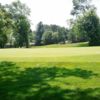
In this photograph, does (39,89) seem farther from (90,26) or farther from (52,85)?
(90,26)

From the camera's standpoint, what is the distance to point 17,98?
8539mm

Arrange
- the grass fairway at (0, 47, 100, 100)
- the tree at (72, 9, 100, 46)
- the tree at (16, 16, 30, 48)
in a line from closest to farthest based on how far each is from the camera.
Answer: the grass fairway at (0, 47, 100, 100) < the tree at (72, 9, 100, 46) < the tree at (16, 16, 30, 48)

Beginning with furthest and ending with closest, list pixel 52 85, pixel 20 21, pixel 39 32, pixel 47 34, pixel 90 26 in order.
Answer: pixel 39 32, pixel 47 34, pixel 20 21, pixel 90 26, pixel 52 85

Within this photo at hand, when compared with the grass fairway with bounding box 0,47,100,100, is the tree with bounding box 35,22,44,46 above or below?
above

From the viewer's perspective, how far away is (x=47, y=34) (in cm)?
13700

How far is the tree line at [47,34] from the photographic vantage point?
91.5 m

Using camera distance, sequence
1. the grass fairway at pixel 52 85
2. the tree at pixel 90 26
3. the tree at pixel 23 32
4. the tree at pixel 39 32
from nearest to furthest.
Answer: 1. the grass fairway at pixel 52 85
2. the tree at pixel 90 26
3. the tree at pixel 23 32
4. the tree at pixel 39 32

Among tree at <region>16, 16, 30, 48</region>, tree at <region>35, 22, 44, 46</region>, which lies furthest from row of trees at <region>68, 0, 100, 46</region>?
tree at <region>35, 22, 44, 46</region>

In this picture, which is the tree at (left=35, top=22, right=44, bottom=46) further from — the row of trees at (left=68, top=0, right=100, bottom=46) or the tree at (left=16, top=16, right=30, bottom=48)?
the row of trees at (left=68, top=0, right=100, bottom=46)

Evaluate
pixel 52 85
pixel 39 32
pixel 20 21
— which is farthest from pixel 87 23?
pixel 52 85

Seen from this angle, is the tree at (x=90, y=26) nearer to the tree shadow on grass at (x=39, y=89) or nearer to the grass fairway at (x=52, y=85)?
the grass fairway at (x=52, y=85)

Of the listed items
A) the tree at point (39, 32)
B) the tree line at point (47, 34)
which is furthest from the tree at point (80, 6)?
the tree at point (39, 32)

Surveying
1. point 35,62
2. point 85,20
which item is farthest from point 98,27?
point 35,62

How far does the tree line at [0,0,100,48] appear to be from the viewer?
91.5 meters
